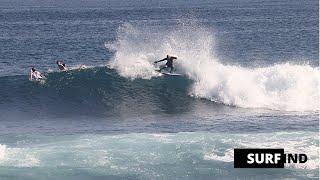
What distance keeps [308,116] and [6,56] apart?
126 ft

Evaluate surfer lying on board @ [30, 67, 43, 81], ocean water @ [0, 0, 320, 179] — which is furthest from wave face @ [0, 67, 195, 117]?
surfer lying on board @ [30, 67, 43, 81]

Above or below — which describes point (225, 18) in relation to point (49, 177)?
above

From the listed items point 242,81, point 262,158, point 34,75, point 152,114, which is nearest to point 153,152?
point 262,158

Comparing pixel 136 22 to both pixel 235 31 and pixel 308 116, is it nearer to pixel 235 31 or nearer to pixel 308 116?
pixel 235 31

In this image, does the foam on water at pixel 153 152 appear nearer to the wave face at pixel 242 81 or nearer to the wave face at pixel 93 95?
the wave face at pixel 93 95

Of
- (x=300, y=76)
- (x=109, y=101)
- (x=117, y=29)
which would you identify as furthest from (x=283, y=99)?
(x=117, y=29)

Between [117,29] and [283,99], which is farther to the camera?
[117,29]

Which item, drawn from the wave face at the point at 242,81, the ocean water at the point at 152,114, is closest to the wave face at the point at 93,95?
the ocean water at the point at 152,114

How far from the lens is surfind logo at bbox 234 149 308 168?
26.3 meters

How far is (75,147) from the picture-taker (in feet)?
96.8

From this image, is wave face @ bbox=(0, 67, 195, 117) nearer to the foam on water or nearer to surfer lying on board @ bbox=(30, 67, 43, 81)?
surfer lying on board @ bbox=(30, 67, 43, 81)

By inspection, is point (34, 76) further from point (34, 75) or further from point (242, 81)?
point (242, 81)

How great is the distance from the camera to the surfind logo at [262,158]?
26344mm

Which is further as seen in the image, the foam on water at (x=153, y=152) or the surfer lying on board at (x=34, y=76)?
the surfer lying on board at (x=34, y=76)
